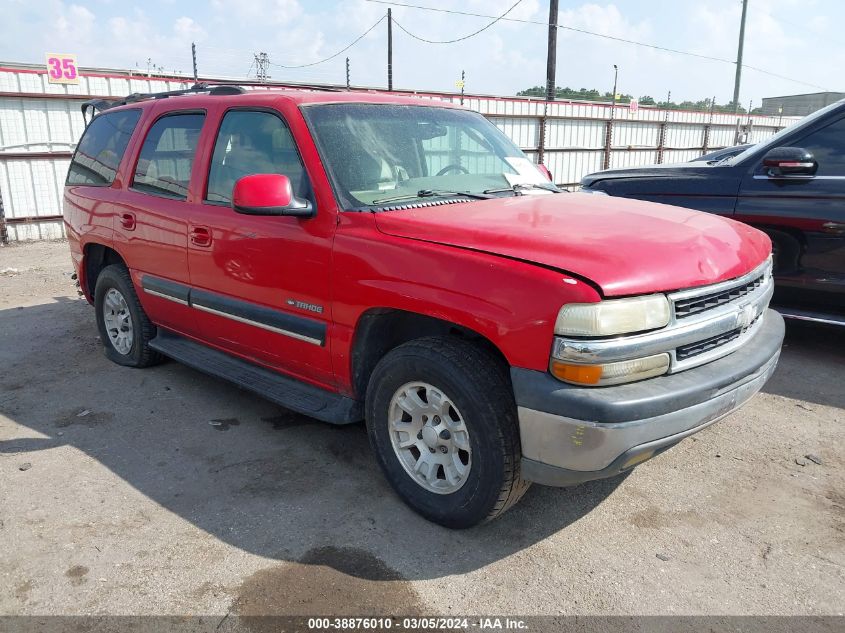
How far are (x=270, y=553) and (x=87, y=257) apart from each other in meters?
3.58

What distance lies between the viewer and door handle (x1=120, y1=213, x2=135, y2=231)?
14.8 ft

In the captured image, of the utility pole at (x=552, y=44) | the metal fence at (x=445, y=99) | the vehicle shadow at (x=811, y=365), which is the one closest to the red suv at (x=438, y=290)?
the vehicle shadow at (x=811, y=365)

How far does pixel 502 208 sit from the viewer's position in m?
3.19

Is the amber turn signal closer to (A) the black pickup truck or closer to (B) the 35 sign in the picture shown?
(A) the black pickup truck

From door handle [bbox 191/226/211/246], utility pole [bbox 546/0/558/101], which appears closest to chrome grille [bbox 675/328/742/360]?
door handle [bbox 191/226/211/246]

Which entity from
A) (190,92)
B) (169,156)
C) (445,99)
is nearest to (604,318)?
(169,156)

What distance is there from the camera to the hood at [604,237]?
2475 mm

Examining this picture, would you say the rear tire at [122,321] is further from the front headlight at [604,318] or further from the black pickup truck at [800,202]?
the black pickup truck at [800,202]

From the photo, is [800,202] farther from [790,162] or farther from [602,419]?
[602,419]

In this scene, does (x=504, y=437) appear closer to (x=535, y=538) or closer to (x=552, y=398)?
(x=552, y=398)

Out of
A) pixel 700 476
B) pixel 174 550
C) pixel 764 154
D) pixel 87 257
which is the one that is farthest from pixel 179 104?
pixel 764 154

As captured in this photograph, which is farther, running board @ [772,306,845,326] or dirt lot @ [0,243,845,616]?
running board @ [772,306,845,326]

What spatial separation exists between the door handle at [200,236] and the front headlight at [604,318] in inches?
91.8

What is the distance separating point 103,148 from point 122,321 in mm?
1347
